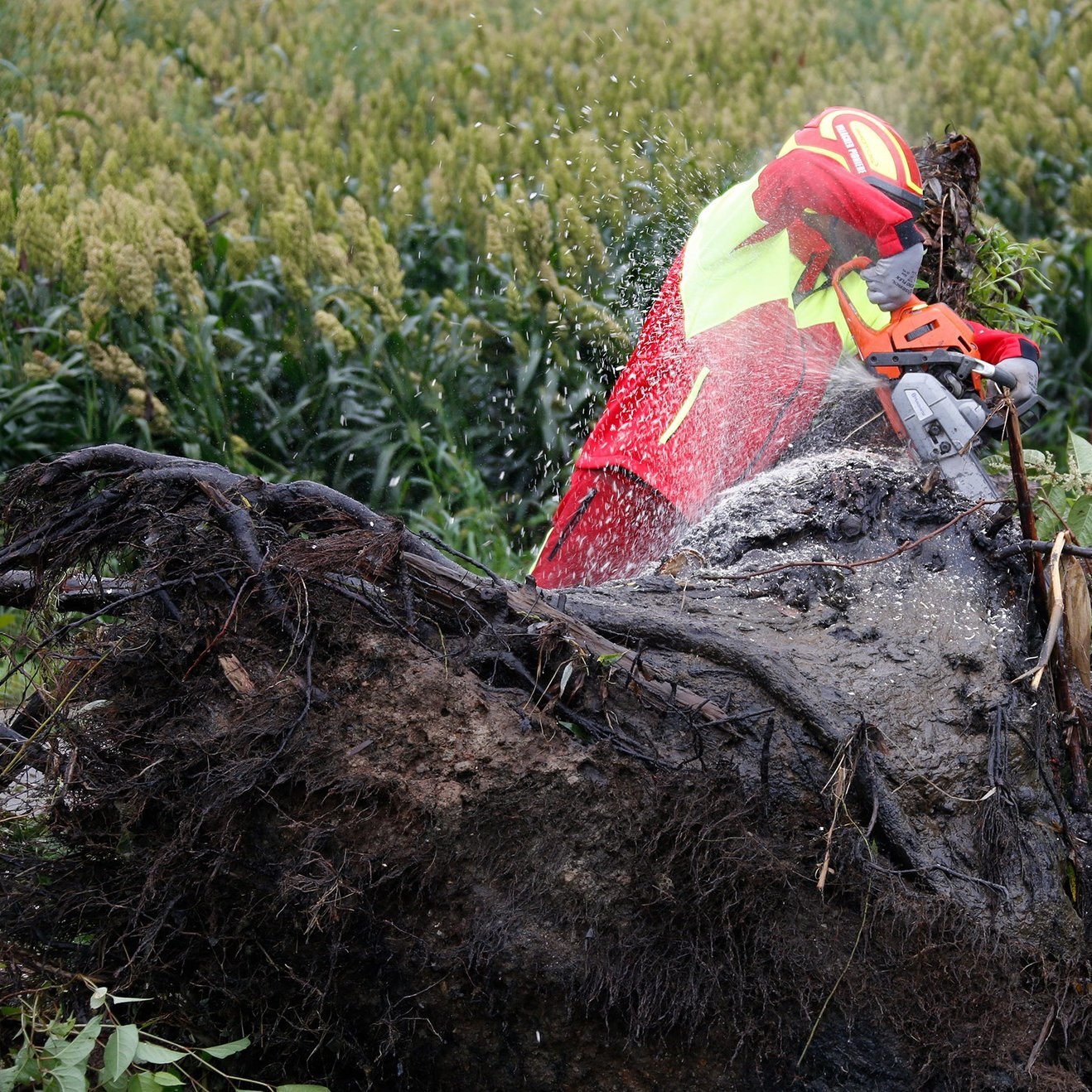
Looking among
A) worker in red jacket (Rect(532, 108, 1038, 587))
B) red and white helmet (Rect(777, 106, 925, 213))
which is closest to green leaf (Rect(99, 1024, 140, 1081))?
worker in red jacket (Rect(532, 108, 1038, 587))

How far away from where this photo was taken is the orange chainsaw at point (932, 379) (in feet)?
8.73

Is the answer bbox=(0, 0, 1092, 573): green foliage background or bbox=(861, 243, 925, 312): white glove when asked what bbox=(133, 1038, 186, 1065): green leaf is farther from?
bbox=(0, 0, 1092, 573): green foliage background

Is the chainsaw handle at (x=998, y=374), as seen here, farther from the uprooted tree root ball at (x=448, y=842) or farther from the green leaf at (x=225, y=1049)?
the green leaf at (x=225, y=1049)

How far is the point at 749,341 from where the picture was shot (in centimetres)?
312

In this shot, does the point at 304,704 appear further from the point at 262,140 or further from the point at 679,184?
the point at 262,140

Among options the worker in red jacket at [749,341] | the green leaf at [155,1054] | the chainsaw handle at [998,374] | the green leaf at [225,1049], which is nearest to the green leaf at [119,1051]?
the green leaf at [155,1054]

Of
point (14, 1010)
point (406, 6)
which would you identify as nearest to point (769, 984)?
point (14, 1010)

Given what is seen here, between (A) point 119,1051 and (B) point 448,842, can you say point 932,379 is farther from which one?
(A) point 119,1051

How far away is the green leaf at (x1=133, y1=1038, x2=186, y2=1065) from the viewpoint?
161 cm

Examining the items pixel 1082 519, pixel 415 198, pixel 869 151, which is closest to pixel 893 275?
pixel 869 151

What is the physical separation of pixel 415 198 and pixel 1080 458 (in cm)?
412

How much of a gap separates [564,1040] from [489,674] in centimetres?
56

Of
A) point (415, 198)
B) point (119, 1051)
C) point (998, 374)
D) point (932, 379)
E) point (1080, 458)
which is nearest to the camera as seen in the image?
point (119, 1051)

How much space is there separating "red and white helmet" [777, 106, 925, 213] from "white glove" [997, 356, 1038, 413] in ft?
1.47
